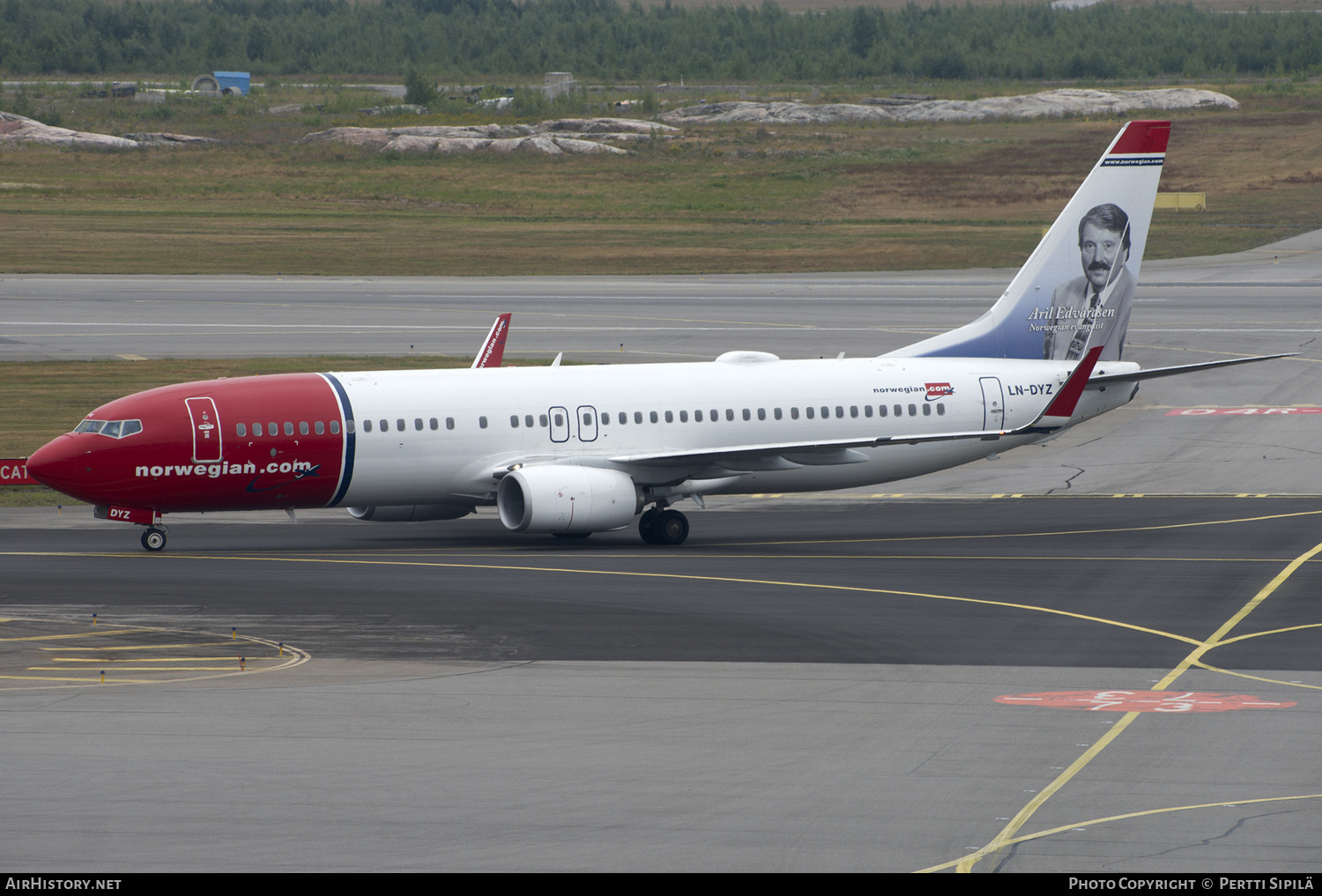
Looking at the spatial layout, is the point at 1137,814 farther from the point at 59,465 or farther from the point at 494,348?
the point at 494,348

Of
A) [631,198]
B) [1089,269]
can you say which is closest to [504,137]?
[631,198]

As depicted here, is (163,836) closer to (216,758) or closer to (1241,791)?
(216,758)

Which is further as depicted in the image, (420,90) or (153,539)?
(420,90)

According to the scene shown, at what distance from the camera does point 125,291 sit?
87.9 m

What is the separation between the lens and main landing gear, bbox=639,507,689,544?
40875 mm

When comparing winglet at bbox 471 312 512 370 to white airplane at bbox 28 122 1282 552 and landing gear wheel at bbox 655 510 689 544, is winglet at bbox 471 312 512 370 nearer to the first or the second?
white airplane at bbox 28 122 1282 552

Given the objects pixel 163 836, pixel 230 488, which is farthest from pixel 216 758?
pixel 230 488

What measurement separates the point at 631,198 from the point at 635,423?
283 ft

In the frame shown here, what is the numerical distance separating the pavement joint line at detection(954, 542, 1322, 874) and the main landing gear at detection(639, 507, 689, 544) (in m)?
13.6

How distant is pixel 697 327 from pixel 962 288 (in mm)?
20440

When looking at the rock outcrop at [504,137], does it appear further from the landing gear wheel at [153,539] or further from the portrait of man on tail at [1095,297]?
the landing gear wheel at [153,539]

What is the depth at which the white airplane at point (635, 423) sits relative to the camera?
38.4m

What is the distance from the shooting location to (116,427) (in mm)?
37938

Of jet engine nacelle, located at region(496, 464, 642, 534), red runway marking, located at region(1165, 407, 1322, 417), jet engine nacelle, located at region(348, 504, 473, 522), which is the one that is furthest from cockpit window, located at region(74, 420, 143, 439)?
red runway marking, located at region(1165, 407, 1322, 417)
